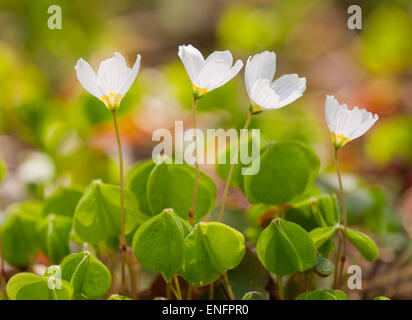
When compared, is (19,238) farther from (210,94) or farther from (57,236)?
(210,94)

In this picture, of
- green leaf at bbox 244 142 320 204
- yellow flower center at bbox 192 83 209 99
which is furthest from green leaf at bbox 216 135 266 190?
yellow flower center at bbox 192 83 209 99

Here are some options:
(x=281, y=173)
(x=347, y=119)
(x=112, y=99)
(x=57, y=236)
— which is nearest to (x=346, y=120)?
(x=347, y=119)

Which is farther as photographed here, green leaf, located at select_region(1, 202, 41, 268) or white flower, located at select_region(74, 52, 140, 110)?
green leaf, located at select_region(1, 202, 41, 268)

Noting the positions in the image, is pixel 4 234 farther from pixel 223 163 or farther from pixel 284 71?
pixel 284 71

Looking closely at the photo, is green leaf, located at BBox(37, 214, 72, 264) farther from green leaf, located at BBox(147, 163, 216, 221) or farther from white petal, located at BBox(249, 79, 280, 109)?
white petal, located at BBox(249, 79, 280, 109)

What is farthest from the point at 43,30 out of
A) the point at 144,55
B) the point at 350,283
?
the point at 350,283

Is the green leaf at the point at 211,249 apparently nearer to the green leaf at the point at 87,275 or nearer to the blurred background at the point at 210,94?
the green leaf at the point at 87,275

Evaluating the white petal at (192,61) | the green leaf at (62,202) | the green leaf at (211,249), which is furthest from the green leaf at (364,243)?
the green leaf at (62,202)
